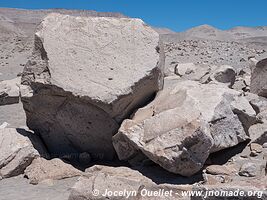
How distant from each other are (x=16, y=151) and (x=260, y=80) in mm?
4190

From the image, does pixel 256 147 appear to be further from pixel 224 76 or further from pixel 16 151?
pixel 224 76

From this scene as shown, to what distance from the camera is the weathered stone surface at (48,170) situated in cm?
493

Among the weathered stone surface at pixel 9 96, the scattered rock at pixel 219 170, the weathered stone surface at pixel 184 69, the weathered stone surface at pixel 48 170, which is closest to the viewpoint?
the scattered rock at pixel 219 170

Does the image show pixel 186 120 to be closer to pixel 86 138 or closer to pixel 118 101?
pixel 118 101

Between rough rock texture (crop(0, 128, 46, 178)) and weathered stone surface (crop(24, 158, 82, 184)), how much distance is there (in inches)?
3.7

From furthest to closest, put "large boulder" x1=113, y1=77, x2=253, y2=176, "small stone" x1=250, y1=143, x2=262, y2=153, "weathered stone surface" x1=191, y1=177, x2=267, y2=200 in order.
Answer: "small stone" x1=250, y1=143, x2=262, y2=153
"large boulder" x1=113, y1=77, x2=253, y2=176
"weathered stone surface" x1=191, y1=177, x2=267, y2=200

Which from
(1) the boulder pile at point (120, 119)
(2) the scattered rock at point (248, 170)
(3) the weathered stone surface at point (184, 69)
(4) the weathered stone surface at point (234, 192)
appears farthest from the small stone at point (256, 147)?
(3) the weathered stone surface at point (184, 69)

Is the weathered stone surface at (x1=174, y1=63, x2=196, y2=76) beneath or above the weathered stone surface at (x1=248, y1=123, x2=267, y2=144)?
above

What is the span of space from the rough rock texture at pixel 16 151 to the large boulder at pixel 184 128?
1072 millimetres

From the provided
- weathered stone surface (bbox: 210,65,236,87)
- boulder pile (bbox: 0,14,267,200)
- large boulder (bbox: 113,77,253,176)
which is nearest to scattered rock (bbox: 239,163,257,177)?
boulder pile (bbox: 0,14,267,200)

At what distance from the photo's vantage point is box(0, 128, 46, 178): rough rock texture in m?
5.10

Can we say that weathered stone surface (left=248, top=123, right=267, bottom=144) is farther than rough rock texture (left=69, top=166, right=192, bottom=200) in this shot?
Yes

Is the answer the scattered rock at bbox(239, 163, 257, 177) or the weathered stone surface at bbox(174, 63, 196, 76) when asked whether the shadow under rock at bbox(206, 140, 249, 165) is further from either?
the weathered stone surface at bbox(174, 63, 196, 76)

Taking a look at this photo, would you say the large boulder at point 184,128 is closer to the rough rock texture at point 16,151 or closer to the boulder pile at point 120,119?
the boulder pile at point 120,119
